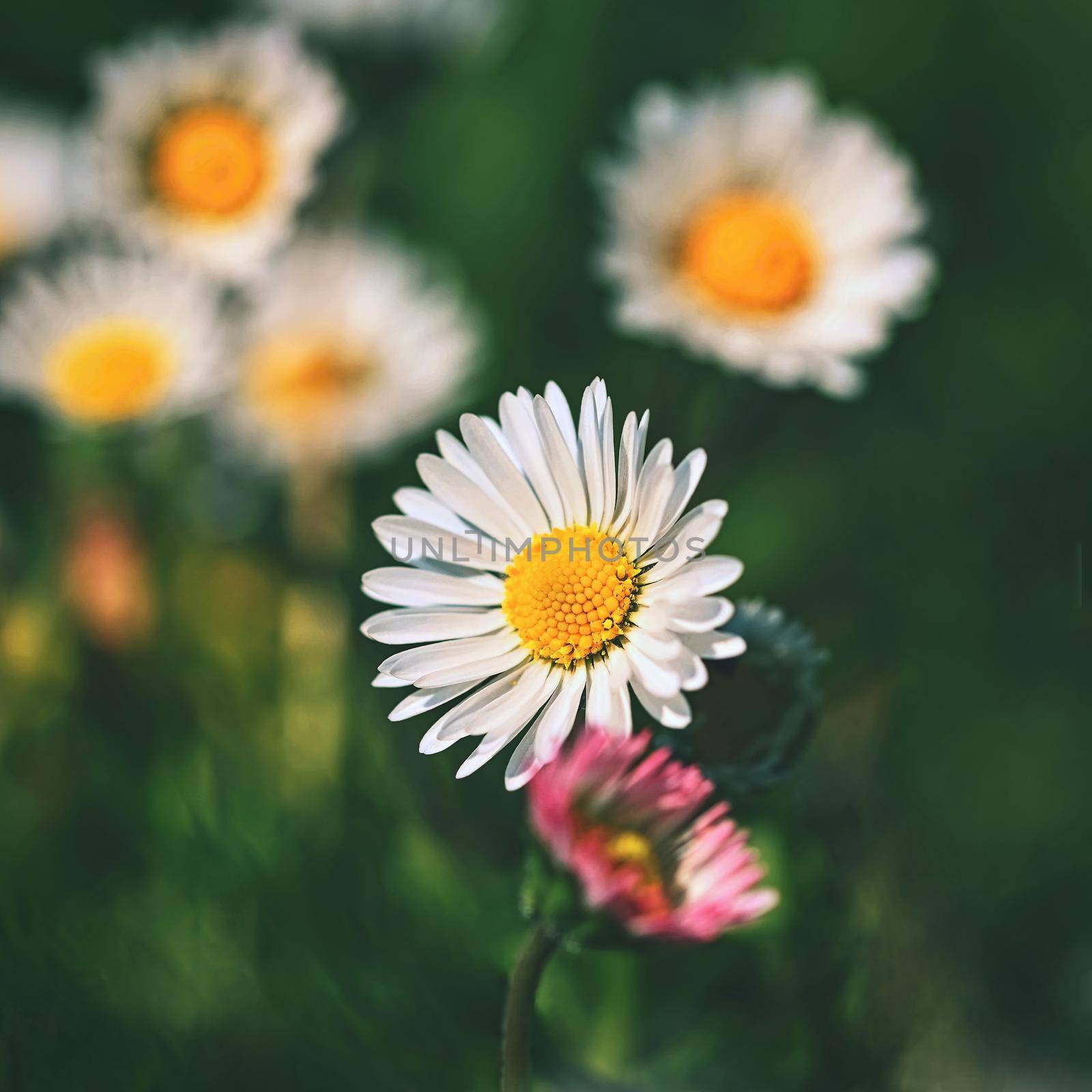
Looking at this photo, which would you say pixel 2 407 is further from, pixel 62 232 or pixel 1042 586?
pixel 1042 586

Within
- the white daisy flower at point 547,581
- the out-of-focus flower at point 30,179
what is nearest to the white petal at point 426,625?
the white daisy flower at point 547,581

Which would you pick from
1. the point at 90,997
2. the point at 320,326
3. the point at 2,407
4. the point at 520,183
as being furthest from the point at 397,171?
the point at 90,997

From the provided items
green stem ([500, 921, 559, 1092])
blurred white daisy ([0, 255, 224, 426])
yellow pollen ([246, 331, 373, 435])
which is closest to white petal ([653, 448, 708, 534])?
green stem ([500, 921, 559, 1092])

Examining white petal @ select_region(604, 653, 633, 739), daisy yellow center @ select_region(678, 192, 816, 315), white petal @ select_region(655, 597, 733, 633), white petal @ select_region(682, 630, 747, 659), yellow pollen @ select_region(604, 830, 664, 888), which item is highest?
daisy yellow center @ select_region(678, 192, 816, 315)

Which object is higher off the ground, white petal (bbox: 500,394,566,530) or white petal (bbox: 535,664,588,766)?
white petal (bbox: 500,394,566,530)

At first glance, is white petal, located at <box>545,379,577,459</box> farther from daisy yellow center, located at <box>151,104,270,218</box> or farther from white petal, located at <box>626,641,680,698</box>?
daisy yellow center, located at <box>151,104,270,218</box>

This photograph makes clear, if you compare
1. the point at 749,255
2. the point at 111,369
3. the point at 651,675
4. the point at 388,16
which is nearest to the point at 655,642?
the point at 651,675
